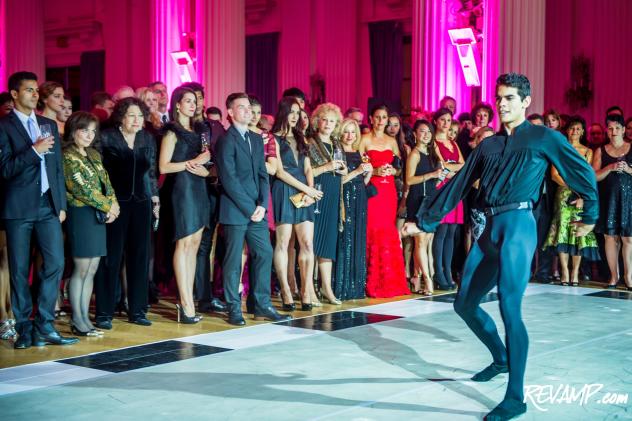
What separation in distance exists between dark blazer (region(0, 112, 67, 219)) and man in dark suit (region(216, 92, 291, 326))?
1.28 meters

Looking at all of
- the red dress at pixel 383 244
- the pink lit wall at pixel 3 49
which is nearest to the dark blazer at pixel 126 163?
the red dress at pixel 383 244

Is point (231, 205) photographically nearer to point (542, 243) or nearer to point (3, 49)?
point (542, 243)

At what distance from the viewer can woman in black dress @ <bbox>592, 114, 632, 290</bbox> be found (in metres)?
8.40

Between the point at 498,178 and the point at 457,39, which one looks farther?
the point at 457,39

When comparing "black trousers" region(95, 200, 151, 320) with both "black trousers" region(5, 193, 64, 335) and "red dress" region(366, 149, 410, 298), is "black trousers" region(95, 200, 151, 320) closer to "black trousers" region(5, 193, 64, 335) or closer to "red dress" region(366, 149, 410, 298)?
"black trousers" region(5, 193, 64, 335)

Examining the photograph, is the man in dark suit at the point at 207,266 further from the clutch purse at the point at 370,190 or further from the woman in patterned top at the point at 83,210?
the clutch purse at the point at 370,190

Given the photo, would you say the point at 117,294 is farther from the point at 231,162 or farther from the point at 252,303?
the point at 231,162

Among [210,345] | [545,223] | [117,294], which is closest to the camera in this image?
[210,345]

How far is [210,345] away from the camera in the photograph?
212 inches

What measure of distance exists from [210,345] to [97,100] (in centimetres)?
258

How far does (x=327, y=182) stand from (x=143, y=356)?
2.70 metres

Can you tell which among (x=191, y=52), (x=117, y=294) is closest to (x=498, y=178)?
(x=117, y=294)

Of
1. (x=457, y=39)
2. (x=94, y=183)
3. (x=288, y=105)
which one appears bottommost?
(x=94, y=183)

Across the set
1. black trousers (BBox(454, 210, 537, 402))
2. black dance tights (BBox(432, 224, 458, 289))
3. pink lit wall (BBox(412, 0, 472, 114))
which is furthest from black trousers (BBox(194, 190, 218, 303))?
pink lit wall (BBox(412, 0, 472, 114))
